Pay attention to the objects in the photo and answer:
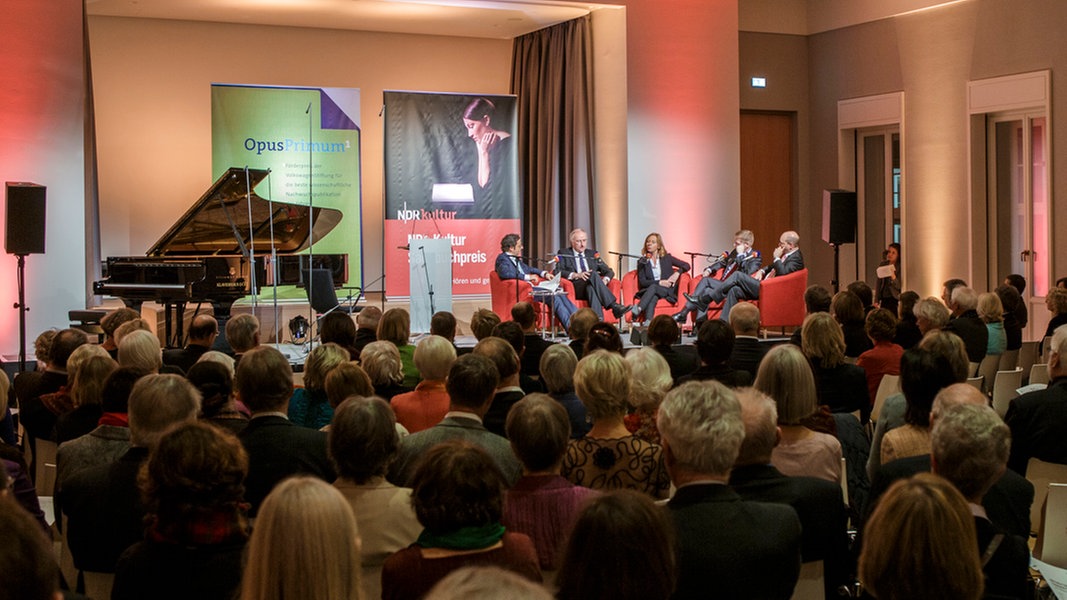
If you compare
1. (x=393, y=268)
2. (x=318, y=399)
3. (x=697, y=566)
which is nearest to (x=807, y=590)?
(x=697, y=566)

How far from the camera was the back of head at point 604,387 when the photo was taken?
142 inches

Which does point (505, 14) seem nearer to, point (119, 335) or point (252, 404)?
point (119, 335)

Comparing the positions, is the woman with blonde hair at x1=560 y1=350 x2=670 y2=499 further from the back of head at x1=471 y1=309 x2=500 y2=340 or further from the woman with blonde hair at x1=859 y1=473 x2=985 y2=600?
the back of head at x1=471 y1=309 x2=500 y2=340

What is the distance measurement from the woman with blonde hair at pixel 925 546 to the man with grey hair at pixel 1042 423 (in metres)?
2.56

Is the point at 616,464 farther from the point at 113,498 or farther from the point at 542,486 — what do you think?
the point at 113,498

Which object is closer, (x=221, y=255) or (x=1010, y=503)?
(x=1010, y=503)

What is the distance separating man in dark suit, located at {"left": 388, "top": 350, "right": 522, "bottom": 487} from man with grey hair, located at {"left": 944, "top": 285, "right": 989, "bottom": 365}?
384 cm

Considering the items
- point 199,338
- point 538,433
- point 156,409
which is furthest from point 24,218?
point 538,433

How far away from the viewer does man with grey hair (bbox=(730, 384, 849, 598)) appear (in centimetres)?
282

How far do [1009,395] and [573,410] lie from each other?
255 cm

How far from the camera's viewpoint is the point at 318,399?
15.4ft

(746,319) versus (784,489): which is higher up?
(746,319)

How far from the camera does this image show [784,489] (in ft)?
9.45

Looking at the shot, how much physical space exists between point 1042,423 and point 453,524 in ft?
9.16
